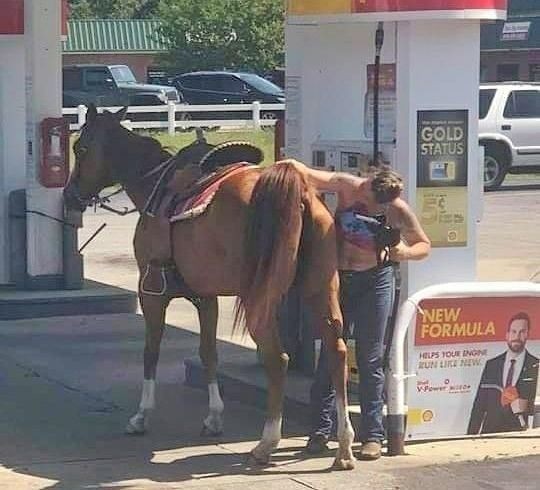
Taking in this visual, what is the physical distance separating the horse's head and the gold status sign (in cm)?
201

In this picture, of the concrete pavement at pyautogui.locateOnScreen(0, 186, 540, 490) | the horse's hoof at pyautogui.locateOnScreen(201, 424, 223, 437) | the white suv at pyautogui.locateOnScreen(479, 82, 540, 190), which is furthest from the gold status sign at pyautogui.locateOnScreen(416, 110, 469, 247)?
the white suv at pyautogui.locateOnScreen(479, 82, 540, 190)

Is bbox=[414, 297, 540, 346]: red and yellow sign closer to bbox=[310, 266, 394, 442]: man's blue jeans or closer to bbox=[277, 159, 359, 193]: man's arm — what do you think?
bbox=[310, 266, 394, 442]: man's blue jeans

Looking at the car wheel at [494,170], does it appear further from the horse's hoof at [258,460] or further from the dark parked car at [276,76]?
the horse's hoof at [258,460]

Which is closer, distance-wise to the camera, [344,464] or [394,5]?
[344,464]

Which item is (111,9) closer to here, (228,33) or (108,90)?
(228,33)

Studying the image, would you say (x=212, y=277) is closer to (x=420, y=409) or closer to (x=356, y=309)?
(x=356, y=309)

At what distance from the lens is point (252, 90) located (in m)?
41.8

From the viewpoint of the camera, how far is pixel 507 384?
8938 millimetres

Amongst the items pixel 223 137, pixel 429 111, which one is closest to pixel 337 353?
pixel 429 111

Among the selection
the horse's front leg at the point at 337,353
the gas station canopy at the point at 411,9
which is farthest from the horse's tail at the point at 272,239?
the gas station canopy at the point at 411,9

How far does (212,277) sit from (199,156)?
90 cm

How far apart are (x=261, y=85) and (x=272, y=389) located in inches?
1357

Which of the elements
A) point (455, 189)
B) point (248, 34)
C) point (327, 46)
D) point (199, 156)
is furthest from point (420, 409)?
point (248, 34)

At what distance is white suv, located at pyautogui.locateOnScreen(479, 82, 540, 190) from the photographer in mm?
27172
